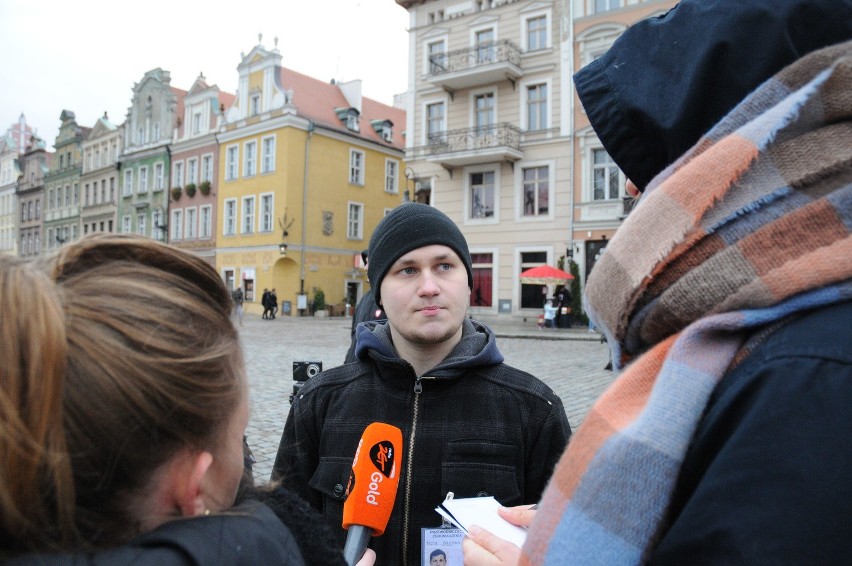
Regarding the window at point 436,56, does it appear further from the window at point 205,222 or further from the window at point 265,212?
the window at point 205,222

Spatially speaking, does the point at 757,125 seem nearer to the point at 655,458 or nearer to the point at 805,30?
the point at 805,30

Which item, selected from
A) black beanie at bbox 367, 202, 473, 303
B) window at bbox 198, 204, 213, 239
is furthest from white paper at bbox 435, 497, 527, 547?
window at bbox 198, 204, 213, 239

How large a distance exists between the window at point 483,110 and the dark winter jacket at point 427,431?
22.6 meters

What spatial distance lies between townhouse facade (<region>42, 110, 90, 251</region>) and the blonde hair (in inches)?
1961

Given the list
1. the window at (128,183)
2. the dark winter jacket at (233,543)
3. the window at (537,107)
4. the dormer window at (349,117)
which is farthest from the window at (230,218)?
the dark winter jacket at (233,543)

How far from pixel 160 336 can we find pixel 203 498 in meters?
0.29

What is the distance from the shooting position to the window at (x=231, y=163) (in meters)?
33.0

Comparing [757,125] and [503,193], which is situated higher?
[503,193]

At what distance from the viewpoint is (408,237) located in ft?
7.45

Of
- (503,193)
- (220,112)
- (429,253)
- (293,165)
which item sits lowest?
(429,253)

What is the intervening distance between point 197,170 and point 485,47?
1960cm

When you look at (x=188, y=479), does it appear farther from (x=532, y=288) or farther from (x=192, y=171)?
(x=192, y=171)

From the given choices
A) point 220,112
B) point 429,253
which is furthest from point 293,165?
point 429,253

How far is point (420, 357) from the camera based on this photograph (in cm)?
225
